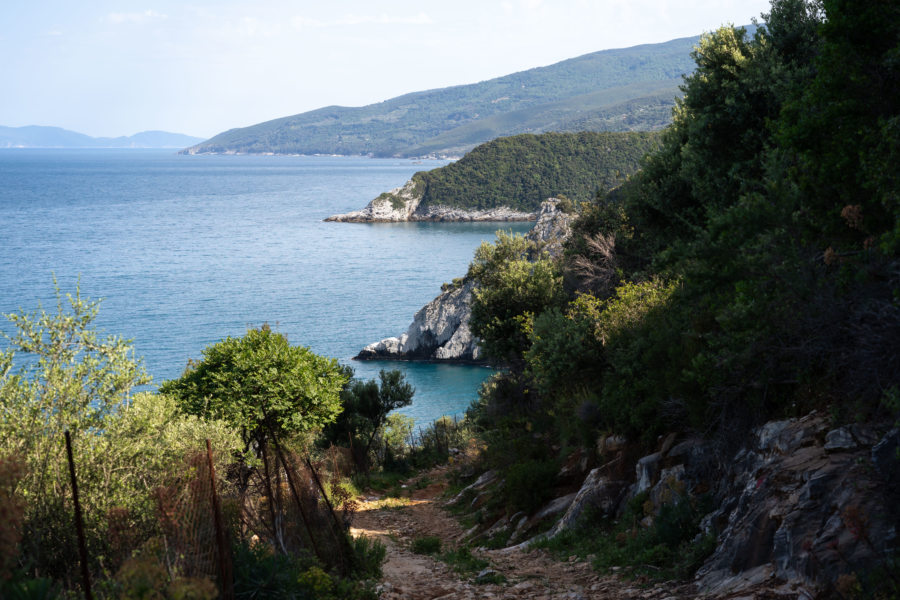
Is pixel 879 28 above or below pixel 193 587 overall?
above

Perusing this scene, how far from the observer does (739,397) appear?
1065cm

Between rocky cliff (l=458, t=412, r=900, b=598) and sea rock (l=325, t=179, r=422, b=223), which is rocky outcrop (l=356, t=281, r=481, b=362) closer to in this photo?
rocky cliff (l=458, t=412, r=900, b=598)

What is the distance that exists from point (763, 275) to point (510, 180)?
177056mm

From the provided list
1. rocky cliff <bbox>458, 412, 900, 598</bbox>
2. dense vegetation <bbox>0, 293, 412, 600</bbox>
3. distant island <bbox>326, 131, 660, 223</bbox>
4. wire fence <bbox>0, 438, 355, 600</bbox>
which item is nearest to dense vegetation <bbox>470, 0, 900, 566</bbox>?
rocky cliff <bbox>458, 412, 900, 598</bbox>

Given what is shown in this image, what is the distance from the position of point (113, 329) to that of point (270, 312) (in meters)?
17.2

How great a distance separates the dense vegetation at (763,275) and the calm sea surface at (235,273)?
97.6 ft

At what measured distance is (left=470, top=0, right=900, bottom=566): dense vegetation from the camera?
8.24 m

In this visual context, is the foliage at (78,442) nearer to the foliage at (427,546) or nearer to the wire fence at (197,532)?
the wire fence at (197,532)

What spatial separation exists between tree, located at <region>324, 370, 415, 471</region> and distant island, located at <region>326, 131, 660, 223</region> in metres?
132

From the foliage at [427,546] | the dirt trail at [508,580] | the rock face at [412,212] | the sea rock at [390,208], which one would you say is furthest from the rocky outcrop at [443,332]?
the rock face at [412,212]

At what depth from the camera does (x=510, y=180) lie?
7219 inches

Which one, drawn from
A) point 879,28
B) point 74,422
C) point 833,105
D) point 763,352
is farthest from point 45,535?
point 879,28

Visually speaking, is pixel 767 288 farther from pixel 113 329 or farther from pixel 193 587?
pixel 113 329

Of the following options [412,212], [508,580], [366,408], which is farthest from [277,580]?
[412,212]
